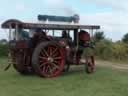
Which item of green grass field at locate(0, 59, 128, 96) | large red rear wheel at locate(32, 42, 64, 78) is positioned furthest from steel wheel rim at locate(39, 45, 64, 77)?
green grass field at locate(0, 59, 128, 96)

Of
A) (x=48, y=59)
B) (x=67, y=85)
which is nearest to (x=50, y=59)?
(x=48, y=59)

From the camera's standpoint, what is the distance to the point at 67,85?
41.7 feet

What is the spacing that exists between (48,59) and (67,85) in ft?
9.68

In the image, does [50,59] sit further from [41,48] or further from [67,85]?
[67,85]

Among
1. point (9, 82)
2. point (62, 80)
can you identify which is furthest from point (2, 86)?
point (62, 80)

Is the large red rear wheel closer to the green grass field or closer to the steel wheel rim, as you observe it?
the steel wheel rim

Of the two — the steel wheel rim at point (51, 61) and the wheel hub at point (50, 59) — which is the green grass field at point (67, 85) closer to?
the steel wheel rim at point (51, 61)

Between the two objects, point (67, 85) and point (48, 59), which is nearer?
point (67, 85)

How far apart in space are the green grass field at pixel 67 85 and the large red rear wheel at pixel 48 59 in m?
0.32

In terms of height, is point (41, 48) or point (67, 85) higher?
point (41, 48)

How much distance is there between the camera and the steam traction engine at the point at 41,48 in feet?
50.2

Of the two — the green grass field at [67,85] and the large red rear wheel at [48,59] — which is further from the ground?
the large red rear wheel at [48,59]

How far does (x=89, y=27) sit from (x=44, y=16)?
6.51 ft

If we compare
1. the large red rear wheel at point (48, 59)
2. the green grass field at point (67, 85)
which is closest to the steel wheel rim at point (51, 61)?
the large red rear wheel at point (48, 59)
